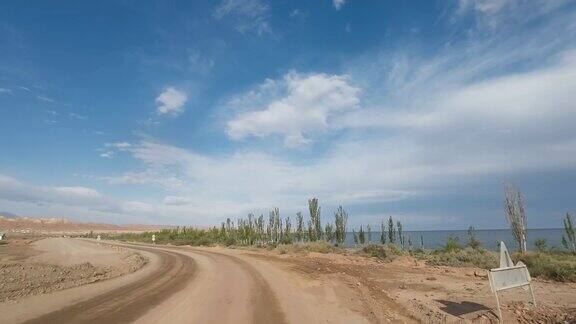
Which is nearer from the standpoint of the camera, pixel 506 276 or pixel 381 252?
pixel 506 276

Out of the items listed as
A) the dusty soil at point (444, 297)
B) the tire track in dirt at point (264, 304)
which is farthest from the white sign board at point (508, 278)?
the tire track in dirt at point (264, 304)

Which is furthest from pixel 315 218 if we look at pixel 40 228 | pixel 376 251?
→ pixel 40 228

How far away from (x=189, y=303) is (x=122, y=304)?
1.81 metres

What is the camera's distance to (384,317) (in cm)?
954

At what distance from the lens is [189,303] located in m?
10.8

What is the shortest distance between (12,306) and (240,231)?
58049 millimetres

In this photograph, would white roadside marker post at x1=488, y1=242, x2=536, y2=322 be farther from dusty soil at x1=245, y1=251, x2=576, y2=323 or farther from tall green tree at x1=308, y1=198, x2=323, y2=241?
tall green tree at x1=308, y1=198, x2=323, y2=241

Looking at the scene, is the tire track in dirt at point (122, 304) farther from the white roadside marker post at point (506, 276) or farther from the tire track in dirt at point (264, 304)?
the white roadside marker post at point (506, 276)

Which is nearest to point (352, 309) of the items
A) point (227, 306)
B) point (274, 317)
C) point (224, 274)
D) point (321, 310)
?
point (321, 310)

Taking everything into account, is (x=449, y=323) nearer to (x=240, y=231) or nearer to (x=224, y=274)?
(x=224, y=274)

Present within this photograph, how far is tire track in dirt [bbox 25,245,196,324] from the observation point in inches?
353

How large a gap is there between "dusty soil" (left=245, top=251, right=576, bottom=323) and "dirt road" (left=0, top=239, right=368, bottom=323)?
3.88 feet

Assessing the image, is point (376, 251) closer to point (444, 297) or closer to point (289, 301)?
point (444, 297)

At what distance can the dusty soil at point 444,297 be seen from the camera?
9.04m
